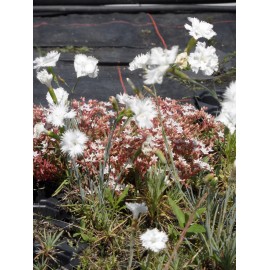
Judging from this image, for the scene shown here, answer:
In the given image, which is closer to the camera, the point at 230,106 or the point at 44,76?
the point at 230,106

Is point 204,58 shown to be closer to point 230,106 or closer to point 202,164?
point 230,106

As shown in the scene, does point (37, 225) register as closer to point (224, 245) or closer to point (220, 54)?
point (224, 245)

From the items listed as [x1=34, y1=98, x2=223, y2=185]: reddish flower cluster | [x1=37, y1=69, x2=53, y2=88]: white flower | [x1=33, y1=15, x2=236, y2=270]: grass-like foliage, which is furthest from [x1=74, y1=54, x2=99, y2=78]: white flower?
[x1=34, y1=98, x2=223, y2=185]: reddish flower cluster

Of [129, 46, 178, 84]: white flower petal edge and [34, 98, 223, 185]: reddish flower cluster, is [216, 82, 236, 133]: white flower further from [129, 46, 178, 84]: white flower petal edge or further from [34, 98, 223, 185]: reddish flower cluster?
[34, 98, 223, 185]: reddish flower cluster

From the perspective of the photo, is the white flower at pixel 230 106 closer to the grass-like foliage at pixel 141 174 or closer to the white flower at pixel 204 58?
the grass-like foliage at pixel 141 174

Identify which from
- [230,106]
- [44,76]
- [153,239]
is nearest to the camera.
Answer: [153,239]

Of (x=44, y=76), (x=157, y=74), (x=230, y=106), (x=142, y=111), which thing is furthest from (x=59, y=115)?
(x=230, y=106)

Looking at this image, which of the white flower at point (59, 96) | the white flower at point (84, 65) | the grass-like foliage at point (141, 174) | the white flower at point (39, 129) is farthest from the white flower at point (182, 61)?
the white flower at point (39, 129)

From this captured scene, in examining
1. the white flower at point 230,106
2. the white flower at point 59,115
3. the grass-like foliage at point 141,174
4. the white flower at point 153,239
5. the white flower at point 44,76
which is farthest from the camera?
the white flower at point 44,76
